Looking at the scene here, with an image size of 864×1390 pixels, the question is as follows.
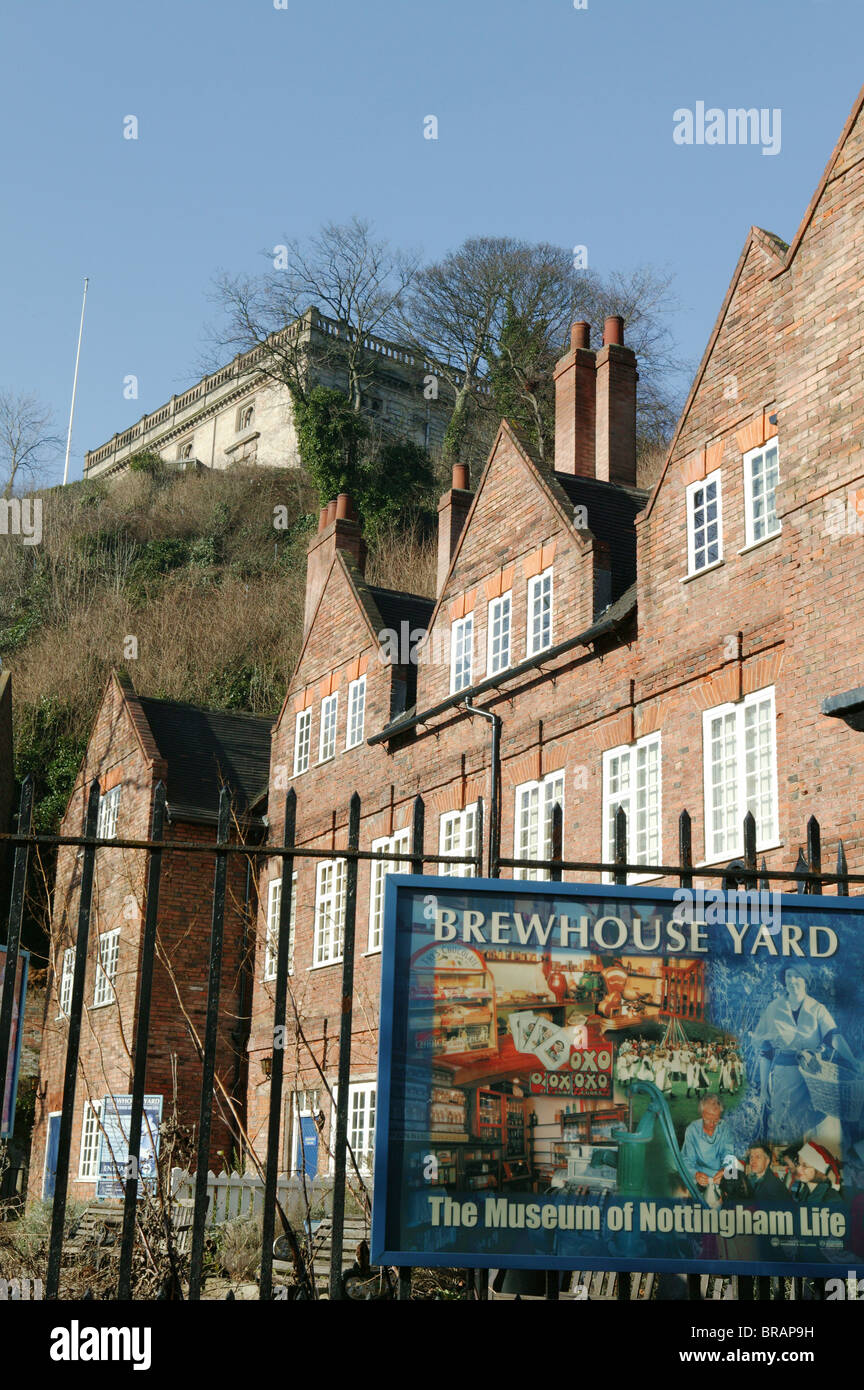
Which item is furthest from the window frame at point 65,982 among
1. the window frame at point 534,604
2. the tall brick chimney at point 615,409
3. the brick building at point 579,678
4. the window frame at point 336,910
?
the tall brick chimney at point 615,409

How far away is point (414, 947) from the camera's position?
581 centimetres

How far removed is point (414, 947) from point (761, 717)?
11088 millimetres

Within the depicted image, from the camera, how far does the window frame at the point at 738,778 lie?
15602 millimetres

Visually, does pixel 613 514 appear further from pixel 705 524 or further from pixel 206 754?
pixel 206 754

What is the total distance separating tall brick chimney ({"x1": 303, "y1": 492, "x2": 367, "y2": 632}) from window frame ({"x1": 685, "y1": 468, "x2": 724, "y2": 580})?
39.8 feet

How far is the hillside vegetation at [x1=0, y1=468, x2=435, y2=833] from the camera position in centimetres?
4506

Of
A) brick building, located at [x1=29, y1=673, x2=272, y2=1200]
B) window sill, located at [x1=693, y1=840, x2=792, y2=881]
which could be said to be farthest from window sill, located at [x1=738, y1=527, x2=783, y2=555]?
brick building, located at [x1=29, y1=673, x2=272, y2=1200]

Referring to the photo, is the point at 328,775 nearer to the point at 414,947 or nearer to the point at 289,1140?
the point at 289,1140

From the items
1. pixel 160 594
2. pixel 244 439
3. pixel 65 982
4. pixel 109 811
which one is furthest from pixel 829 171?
pixel 244 439

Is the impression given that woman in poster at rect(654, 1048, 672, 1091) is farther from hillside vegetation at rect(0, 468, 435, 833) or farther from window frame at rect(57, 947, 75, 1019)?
hillside vegetation at rect(0, 468, 435, 833)

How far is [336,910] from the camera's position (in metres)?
25.6

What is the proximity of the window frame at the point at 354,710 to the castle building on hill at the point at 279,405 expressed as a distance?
89.1 ft
